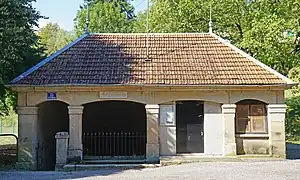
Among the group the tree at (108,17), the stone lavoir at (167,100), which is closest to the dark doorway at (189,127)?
the stone lavoir at (167,100)

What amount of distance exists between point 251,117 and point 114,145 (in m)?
6.17

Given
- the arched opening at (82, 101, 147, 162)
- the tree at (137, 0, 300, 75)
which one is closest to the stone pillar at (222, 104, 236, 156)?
the arched opening at (82, 101, 147, 162)

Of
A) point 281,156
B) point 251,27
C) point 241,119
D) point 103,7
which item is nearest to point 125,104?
point 241,119

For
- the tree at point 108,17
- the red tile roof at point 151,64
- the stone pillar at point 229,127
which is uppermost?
the tree at point 108,17

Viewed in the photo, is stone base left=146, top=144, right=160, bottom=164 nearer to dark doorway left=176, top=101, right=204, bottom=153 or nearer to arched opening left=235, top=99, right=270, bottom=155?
dark doorway left=176, top=101, right=204, bottom=153

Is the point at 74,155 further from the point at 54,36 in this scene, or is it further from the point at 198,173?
the point at 54,36

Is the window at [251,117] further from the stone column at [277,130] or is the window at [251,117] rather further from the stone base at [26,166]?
the stone base at [26,166]

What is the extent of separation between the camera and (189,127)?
16766 mm

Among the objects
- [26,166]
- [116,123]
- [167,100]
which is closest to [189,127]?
[167,100]

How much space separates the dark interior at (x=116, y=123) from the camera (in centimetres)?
1894

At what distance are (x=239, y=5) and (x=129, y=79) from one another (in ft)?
45.7

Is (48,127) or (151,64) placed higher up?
(151,64)

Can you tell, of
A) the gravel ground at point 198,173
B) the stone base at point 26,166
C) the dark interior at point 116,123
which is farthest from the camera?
the dark interior at point 116,123

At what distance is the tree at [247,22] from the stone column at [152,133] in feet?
31.1
